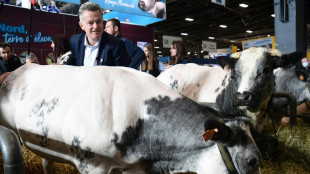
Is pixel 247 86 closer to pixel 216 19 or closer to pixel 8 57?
pixel 8 57

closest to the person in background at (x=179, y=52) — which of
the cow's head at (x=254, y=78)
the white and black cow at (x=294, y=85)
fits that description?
the cow's head at (x=254, y=78)

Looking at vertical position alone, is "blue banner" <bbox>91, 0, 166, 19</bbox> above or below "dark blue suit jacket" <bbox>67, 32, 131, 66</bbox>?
above

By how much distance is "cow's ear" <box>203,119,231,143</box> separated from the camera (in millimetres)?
1372

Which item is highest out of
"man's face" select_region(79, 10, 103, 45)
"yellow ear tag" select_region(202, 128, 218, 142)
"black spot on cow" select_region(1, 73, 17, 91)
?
"man's face" select_region(79, 10, 103, 45)

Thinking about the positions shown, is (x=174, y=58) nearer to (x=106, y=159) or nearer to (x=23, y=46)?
(x=106, y=159)

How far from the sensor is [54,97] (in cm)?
185

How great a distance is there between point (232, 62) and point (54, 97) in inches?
76.8

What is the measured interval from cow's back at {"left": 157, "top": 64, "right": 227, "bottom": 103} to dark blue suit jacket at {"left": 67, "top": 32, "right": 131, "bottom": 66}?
52.4 inches

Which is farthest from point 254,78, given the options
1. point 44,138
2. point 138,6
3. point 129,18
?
point 129,18

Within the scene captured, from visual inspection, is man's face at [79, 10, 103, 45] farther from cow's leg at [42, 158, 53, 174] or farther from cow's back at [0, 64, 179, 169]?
cow's leg at [42, 158, 53, 174]

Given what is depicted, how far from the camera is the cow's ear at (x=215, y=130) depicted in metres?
1.37

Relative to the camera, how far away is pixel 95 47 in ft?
8.23

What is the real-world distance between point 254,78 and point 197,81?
1.04 metres

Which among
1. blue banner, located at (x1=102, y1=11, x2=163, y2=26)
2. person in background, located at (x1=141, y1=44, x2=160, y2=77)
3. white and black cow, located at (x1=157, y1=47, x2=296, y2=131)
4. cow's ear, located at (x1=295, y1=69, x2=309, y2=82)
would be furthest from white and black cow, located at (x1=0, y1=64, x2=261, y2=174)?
blue banner, located at (x1=102, y1=11, x2=163, y2=26)
